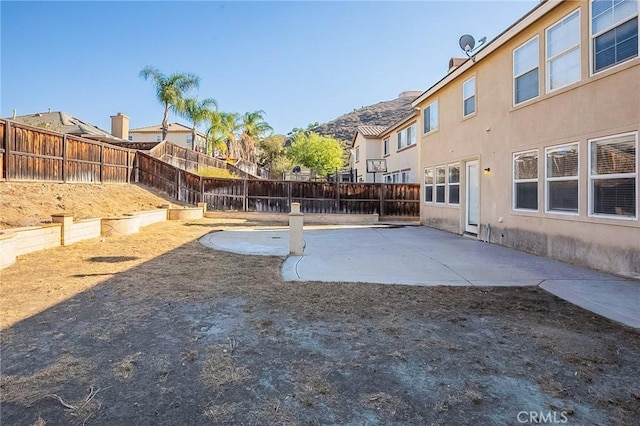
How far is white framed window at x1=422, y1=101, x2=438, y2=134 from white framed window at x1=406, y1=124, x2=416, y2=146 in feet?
10.0

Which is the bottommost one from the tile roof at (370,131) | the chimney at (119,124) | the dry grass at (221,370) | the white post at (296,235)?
the dry grass at (221,370)

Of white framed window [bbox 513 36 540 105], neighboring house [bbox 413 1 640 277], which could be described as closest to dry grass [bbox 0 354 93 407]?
neighboring house [bbox 413 1 640 277]

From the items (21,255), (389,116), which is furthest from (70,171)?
(389,116)

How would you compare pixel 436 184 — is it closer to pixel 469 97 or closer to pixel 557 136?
Result: pixel 469 97

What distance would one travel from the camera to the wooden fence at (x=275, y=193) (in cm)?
1775

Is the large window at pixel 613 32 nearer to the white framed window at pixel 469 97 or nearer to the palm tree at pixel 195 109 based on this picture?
the white framed window at pixel 469 97

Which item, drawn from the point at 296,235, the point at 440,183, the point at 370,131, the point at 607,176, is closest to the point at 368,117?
the point at 370,131

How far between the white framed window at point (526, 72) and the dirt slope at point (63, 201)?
12371mm

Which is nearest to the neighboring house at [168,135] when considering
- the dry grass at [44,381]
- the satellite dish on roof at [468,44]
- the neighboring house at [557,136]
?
the satellite dish on roof at [468,44]

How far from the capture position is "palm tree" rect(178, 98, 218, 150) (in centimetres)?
2897

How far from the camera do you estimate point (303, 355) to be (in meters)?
3.12

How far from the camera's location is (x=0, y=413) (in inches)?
87.5

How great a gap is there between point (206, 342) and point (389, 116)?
260 ft

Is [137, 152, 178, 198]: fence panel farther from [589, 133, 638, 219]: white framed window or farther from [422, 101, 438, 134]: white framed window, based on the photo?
[589, 133, 638, 219]: white framed window
